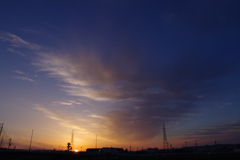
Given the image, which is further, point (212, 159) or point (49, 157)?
point (49, 157)

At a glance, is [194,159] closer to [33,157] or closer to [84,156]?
Answer: [84,156]

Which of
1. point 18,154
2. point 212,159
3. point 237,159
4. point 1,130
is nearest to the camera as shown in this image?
point 237,159

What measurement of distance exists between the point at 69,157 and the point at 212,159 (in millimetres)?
81039

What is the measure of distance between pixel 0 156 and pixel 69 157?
122 feet

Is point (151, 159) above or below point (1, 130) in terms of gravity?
below

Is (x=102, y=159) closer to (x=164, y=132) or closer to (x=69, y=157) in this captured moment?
(x=69, y=157)

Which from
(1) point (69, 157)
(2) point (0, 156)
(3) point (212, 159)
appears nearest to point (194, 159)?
(3) point (212, 159)

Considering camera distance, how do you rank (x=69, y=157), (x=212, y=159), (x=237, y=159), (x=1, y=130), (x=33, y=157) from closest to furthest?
(x=237, y=159) < (x=212, y=159) < (x=33, y=157) < (x=69, y=157) < (x=1, y=130)

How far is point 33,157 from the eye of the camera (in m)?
105

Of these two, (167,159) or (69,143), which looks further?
(69,143)

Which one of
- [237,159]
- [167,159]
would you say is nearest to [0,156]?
[167,159]

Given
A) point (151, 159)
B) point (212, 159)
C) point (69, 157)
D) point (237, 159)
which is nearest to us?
point (237, 159)

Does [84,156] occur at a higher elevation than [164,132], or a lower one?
lower

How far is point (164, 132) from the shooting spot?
157625 mm
